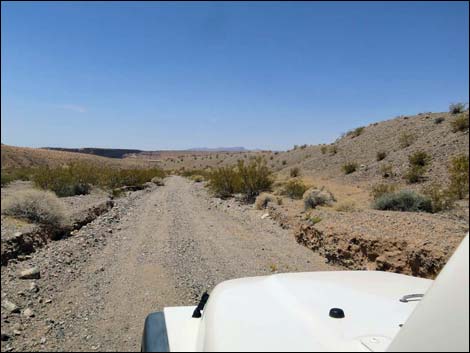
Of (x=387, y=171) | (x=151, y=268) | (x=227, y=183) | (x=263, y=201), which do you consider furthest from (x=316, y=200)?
(x=151, y=268)

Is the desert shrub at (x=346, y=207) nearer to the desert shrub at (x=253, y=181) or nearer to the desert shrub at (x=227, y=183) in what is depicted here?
the desert shrub at (x=253, y=181)

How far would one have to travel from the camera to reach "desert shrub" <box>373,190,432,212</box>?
11.6 meters

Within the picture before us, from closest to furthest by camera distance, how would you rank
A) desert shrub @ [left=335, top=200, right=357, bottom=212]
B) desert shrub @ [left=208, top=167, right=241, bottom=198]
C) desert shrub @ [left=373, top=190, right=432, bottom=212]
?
desert shrub @ [left=373, top=190, right=432, bottom=212] → desert shrub @ [left=335, top=200, right=357, bottom=212] → desert shrub @ [left=208, top=167, right=241, bottom=198]

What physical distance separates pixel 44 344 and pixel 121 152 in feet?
9.54

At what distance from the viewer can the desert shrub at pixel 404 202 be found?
457 inches

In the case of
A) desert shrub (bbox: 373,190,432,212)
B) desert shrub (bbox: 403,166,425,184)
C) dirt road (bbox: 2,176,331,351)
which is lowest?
dirt road (bbox: 2,176,331,351)

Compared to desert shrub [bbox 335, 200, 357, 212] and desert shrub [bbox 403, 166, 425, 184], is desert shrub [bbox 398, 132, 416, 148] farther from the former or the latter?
desert shrub [bbox 335, 200, 357, 212]

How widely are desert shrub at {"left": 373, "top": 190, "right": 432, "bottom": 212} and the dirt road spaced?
3.22 metres

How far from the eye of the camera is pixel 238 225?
1424 cm

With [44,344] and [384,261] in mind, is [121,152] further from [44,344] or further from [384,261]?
[384,261]

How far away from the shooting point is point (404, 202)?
12430 mm

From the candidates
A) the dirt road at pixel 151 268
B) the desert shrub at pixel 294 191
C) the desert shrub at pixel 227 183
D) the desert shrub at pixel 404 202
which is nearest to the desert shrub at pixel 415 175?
the desert shrub at pixel 404 202

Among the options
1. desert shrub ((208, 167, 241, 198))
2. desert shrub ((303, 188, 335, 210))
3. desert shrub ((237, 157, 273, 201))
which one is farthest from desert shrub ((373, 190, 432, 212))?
desert shrub ((208, 167, 241, 198))

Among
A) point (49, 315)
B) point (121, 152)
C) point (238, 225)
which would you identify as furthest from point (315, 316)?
point (238, 225)
